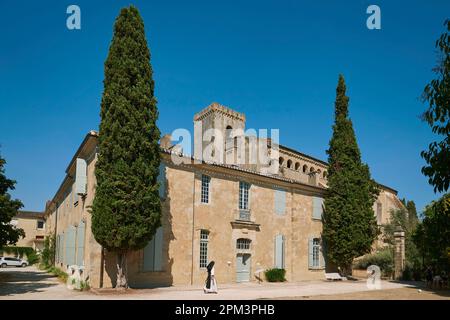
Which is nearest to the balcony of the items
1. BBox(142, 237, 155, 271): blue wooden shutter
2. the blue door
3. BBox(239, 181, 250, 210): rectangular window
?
BBox(239, 181, 250, 210): rectangular window

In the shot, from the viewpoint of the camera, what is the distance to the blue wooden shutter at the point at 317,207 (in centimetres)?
2765

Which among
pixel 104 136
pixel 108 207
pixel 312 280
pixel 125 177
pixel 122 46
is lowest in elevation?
pixel 312 280

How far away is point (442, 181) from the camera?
22.4ft

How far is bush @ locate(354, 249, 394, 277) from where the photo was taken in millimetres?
29500

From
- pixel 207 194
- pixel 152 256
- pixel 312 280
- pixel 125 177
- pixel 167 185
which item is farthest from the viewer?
pixel 312 280

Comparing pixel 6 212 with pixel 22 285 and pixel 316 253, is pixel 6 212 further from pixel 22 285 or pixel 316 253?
pixel 316 253

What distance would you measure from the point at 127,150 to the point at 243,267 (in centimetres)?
1049

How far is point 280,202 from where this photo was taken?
2569cm

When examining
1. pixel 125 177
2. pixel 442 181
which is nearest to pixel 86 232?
pixel 125 177

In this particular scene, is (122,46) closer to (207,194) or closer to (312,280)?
(207,194)

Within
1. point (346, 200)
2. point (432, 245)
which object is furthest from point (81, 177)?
Result: point (432, 245)

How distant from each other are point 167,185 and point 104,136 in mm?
4491

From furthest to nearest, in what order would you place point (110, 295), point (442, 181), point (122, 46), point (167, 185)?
point (167, 185)
point (122, 46)
point (110, 295)
point (442, 181)

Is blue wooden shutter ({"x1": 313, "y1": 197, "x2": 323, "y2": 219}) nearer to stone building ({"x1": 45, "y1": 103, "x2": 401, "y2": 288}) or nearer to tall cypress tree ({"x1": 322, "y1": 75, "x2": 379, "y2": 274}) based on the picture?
stone building ({"x1": 45, "y1": 103, "x2": 401, "y2": 288})
